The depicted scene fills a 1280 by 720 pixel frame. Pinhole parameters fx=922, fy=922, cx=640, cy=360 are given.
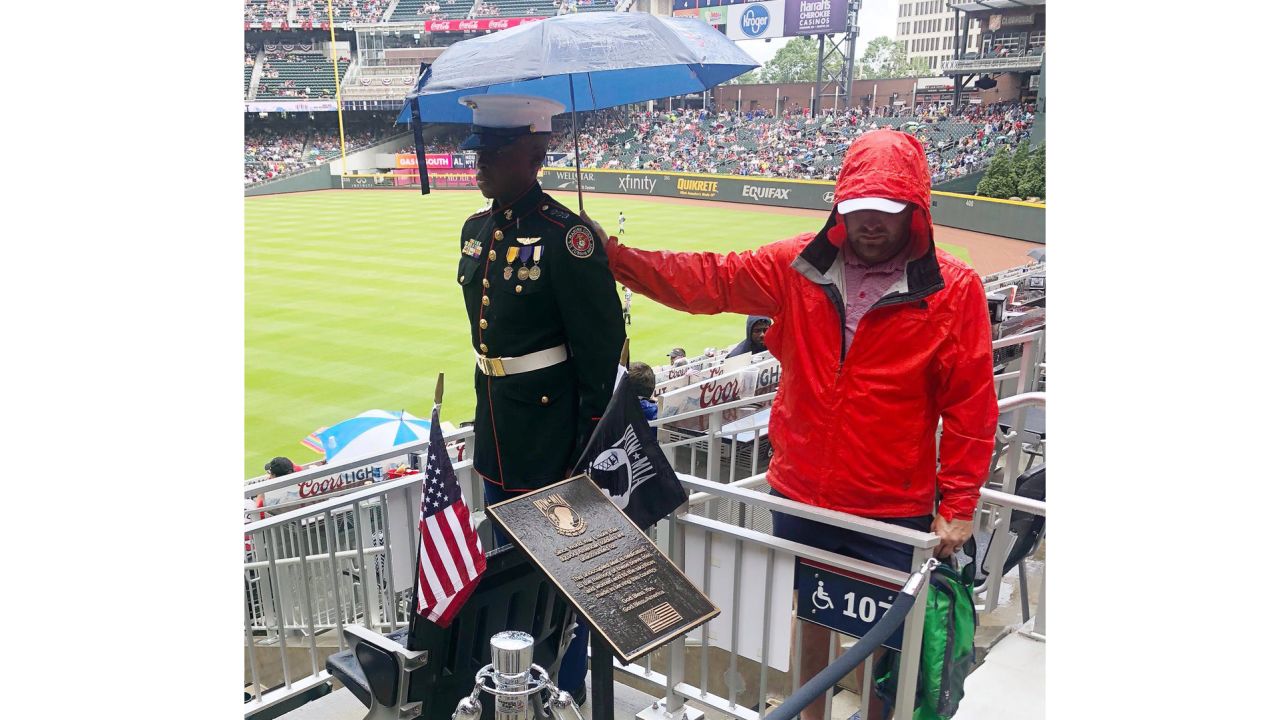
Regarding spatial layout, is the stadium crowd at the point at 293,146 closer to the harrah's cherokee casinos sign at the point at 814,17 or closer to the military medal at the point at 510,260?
the harrah's cherokee casinos sign at the point at 814,17

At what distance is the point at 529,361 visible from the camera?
9.25ft

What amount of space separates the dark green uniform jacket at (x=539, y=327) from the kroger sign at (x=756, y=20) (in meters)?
49.0

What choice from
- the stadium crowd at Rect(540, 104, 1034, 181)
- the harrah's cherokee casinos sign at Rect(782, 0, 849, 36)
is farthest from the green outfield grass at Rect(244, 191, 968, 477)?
the harrah's cherokee casinos sign at Rect(782, 0, 849, 36)

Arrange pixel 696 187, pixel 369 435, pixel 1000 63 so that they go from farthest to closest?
1. pixel 696 187
2. pixel 1000 63
3. pixel 369 435

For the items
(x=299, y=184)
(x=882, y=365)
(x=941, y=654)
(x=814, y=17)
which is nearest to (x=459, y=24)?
(x=299, y=184)

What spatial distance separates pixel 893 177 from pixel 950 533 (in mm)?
937

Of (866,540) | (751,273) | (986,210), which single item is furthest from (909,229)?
(986,210)

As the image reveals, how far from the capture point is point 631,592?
1942 mm

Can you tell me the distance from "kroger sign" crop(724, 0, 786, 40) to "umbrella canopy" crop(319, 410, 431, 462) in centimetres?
4539

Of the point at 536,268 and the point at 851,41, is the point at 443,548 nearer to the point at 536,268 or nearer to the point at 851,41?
the point at 536,268

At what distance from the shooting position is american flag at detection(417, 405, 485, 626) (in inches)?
82.2

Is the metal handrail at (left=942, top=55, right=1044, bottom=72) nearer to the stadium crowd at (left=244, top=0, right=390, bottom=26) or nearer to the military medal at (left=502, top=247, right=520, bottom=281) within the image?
the military medal at (left=502, top=247, right=520, bottom=281)

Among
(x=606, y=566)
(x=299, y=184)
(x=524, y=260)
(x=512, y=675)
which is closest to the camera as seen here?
(x=512, y=675)

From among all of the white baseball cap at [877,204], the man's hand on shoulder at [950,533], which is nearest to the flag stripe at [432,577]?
the man's hand on shoulder at [950,533]
